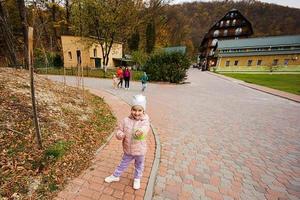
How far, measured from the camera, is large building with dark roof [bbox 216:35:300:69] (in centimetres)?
4416

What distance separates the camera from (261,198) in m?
3.04

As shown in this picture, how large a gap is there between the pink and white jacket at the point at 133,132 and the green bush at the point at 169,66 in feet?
55.9

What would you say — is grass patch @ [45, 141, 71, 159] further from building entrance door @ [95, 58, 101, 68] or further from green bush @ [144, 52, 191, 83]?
building entrance door @ [95, 58, 101, 68]

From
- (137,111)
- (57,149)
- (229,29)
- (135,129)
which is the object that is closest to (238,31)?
(229,29)

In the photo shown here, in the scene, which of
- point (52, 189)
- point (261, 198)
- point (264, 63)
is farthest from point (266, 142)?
point (264, 63)

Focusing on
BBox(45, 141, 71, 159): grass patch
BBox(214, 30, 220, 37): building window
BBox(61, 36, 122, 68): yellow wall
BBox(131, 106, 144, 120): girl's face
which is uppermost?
BBox(214, 30, 220, 37): building window

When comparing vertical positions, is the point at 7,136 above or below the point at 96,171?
above

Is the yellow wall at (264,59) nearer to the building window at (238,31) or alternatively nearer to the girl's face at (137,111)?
the building window at (238,31)

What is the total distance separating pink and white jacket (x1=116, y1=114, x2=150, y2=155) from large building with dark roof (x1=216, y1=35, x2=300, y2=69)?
51.8 meters

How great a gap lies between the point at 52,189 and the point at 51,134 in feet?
5.30

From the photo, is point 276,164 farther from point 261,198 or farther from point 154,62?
point 154,62

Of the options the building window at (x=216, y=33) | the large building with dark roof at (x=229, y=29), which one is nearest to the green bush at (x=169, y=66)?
the large building with dark roof at (x=229, y=29)

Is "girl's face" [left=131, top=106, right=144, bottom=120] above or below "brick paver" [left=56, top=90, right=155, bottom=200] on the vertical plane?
above

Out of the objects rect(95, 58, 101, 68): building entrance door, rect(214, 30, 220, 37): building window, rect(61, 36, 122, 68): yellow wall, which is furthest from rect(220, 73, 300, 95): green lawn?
rect(214, 30, 220, 37): building window
